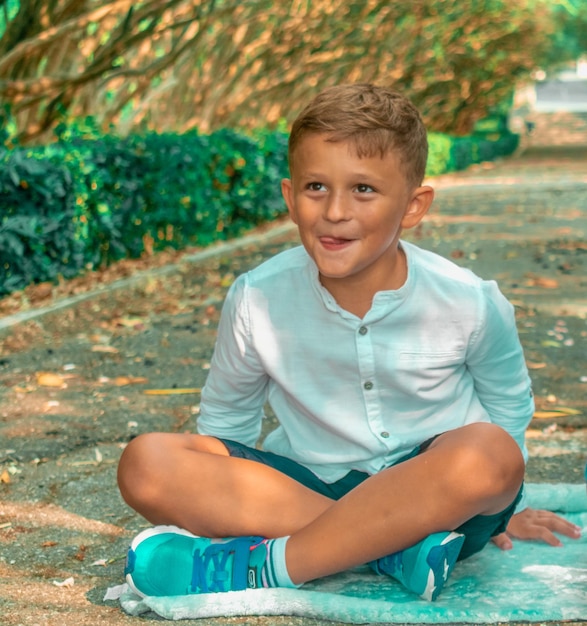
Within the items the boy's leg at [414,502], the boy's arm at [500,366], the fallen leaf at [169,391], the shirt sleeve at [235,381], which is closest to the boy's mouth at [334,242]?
the shirt sleeve at [235,381]

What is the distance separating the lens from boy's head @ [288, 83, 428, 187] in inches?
106

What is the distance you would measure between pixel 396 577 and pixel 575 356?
3404mm

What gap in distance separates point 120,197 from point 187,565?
23.1 ft

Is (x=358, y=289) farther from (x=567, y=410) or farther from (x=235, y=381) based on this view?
(x=567, y=410)

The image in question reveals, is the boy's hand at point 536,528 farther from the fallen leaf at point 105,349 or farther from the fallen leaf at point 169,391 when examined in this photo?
the fallen leaf at point 105,349

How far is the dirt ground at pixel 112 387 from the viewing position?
120 inches

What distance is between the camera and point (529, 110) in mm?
81000

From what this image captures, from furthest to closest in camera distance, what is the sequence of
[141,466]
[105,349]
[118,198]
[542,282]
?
[118,198]
[542,282]
[105,349]
[141,466]

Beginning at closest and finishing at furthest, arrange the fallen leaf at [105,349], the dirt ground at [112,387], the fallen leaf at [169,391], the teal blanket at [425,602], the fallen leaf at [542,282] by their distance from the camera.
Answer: the teal blanket at [425,602], the dirt ground at [112,387], the fallen leaf at [169,391], the fallen leaf at [105,349], the fallen leaf at [542,282]

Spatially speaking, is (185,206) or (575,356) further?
(185,206)

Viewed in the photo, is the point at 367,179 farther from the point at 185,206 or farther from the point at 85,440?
the point at 185,206

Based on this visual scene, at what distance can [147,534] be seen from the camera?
2.74 m

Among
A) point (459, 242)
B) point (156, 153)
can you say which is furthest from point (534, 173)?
point (156, 153)

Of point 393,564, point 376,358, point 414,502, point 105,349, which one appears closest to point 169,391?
point 105,349
